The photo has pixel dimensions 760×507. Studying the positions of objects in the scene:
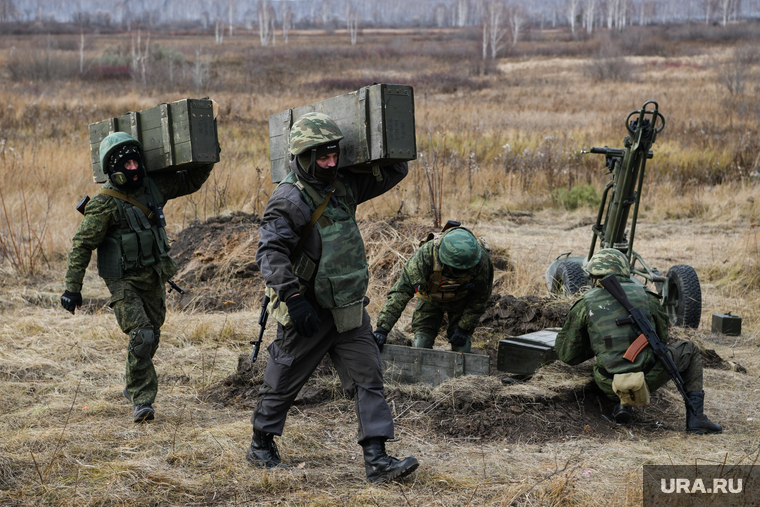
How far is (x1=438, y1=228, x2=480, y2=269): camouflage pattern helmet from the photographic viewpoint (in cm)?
466

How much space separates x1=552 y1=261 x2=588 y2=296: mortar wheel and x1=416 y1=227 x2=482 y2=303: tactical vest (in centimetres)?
186

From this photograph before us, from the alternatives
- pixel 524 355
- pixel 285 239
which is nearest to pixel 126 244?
pixel 285 239

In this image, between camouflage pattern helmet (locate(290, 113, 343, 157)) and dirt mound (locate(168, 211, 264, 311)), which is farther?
dirt mound (locate(168, 211, 264, 311))

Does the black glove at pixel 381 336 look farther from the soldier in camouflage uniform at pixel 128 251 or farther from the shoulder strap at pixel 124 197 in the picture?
the shoulder strap at pixel 124 197

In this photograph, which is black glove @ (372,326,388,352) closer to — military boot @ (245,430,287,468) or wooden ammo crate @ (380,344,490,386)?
wooden ammo crate @ (380,344,490,386)

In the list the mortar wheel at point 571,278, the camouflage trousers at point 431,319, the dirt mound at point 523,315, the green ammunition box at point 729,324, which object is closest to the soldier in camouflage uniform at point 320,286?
the camouflage trousers at point 431,319

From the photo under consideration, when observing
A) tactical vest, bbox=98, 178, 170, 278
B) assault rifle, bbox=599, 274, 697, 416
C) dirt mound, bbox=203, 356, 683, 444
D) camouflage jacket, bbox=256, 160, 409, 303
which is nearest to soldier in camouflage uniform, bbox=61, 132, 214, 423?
tactical vest, bbox=98, 178, 170, 278

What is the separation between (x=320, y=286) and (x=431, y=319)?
7.56 ft

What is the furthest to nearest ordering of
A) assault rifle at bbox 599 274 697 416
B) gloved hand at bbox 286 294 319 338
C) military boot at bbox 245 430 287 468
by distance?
assault rifle at bbox 599 274 697 416 < military boot at bbox 245 430 287 468 < gloved hand at bbox 286 294 319 338

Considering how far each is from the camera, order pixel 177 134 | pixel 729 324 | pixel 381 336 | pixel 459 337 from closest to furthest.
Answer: pixel 177 134 < pixel 381 336 < pixel 459 337 < pixel 729 324

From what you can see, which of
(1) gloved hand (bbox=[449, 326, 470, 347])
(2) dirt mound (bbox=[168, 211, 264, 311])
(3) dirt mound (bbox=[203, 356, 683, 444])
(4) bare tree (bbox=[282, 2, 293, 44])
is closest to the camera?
(3) dirt mound (bbox=[203, 356, 683, 444])

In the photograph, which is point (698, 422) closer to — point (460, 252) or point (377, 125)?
point (460, 252)

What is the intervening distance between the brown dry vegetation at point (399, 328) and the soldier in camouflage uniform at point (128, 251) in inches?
14.0

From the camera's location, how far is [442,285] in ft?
16.4
